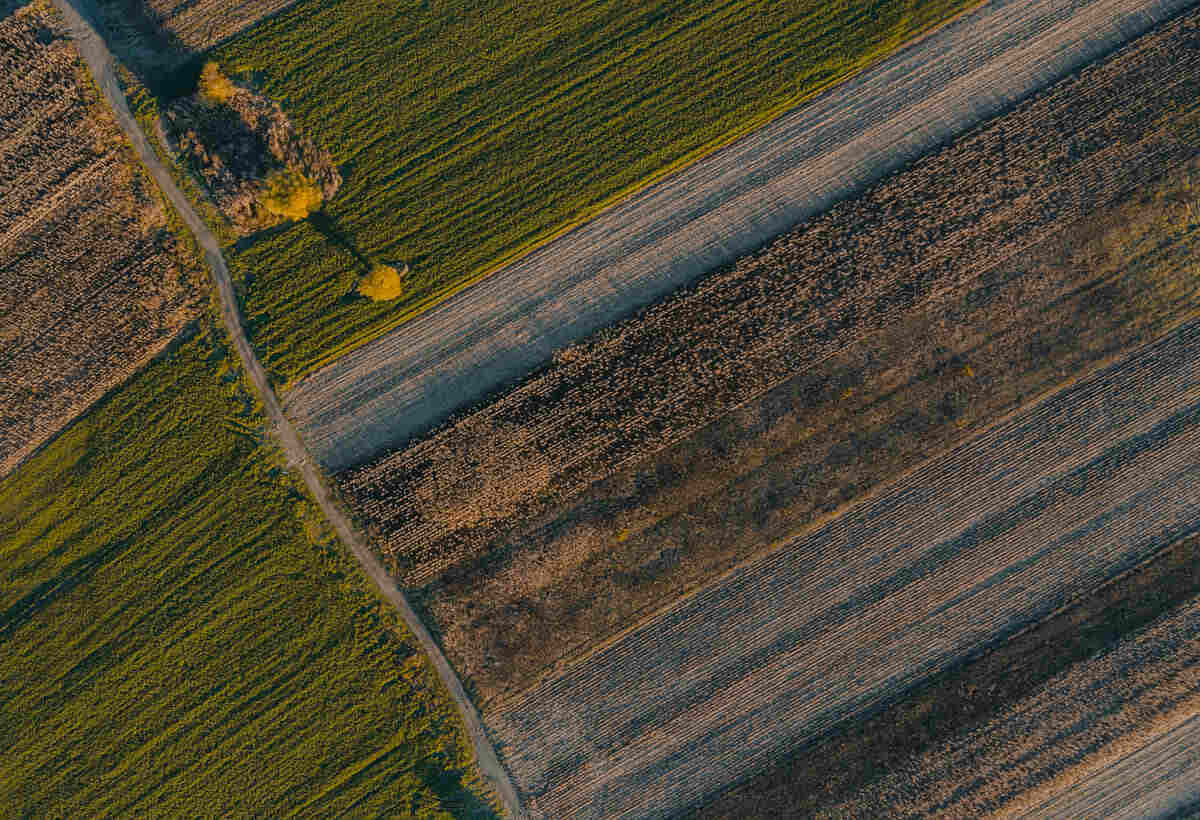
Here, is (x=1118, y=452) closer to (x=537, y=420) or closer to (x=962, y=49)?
(x=962, y=49)

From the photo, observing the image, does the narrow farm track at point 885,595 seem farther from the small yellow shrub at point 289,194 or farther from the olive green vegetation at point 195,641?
the small yellow shrub at point 289,194

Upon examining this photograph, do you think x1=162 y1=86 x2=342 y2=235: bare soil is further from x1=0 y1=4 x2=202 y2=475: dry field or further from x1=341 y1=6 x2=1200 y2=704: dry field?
x1=341 y1=6 x2=1200 y2=704: dry field

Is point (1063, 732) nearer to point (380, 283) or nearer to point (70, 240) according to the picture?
point (380, 283)

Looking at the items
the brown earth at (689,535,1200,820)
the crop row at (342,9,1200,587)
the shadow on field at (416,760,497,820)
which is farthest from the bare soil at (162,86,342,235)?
the brown earth at (689,535,1200,820)

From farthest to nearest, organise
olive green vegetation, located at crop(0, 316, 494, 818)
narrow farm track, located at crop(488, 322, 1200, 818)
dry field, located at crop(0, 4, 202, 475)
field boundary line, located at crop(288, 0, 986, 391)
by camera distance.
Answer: olive green vegetation, located at crop(0, 316, 494, 818)
narrow farm track, located at crop(488, 322, 1200, 818)
field boundary line, located at crop(288, 0, 986, 391)
dry field, located at crop(0, 4, 202, 475)

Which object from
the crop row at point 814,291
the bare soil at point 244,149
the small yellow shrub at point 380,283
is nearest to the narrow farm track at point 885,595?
the crop row at point 814,291

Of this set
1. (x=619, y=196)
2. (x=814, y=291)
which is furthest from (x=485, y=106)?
(x=814, y=291)

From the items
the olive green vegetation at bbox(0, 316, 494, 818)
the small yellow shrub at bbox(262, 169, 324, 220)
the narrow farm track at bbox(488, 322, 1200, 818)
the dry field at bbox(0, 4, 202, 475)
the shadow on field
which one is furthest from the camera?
the shadow on field
